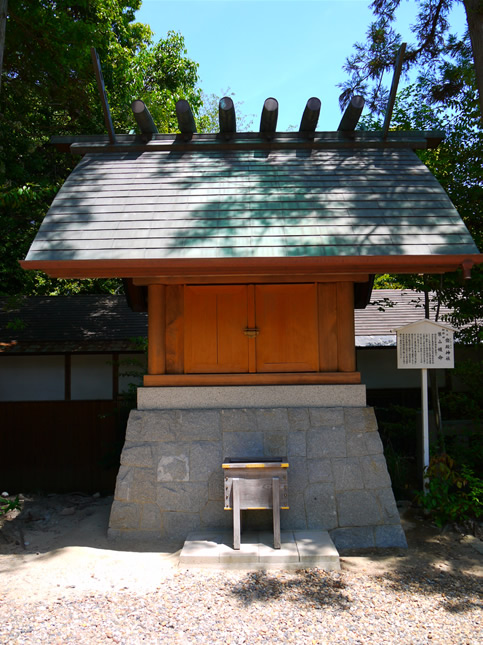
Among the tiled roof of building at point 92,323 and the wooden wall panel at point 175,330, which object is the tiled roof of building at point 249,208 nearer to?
the wooden wall panel at point 175,330

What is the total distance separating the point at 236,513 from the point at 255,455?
0.82 m

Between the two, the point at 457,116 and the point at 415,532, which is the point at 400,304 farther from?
the point at 415,532

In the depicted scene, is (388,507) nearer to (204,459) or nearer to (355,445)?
(355,445)

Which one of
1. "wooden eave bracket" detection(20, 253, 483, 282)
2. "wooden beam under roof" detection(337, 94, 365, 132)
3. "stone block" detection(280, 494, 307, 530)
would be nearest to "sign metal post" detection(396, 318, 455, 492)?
"wooden eave bracket" detection(20, 253, 483, 282)

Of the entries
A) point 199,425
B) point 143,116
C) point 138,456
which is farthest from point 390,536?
point 143,116

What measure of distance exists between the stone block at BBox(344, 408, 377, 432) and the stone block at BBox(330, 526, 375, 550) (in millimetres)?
1082

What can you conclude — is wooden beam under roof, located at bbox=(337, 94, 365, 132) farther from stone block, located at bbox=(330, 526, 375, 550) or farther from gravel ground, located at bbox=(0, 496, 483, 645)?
gravel ground, located at bbox=(0, 496, 483, 645)

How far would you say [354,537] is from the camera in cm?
554

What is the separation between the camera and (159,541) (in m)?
5.54

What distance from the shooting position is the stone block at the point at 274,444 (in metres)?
5.72

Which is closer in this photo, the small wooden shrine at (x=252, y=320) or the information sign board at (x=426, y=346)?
the small wooden shrine at (x=252, y=320)

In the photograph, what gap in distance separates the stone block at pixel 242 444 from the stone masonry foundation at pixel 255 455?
0.01 meters

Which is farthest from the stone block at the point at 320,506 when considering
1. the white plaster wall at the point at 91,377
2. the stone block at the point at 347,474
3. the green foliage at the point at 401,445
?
the white plaster wall at the point at 91,377

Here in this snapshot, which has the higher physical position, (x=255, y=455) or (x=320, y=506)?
(x=255, y=455)
